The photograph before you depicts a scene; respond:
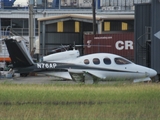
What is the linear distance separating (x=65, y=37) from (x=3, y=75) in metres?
15.0

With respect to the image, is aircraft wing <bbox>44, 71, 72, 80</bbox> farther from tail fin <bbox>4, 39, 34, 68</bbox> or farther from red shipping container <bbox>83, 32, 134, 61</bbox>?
red shipping container <bbox>83, 32, 134, 61</bbox>

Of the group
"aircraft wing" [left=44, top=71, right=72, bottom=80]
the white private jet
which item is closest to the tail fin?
the white private jet

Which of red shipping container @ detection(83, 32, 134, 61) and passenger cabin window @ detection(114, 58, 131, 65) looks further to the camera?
red shipping container @ detection(83, 32, 134, 61)

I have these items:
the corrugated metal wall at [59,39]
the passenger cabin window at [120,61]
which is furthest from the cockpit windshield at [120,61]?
the corrugated metal wall at [59,39]

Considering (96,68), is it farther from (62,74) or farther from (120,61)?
(62,74)

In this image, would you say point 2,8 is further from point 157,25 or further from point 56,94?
point 56,94

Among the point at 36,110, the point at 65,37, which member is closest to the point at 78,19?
the point at 65,37

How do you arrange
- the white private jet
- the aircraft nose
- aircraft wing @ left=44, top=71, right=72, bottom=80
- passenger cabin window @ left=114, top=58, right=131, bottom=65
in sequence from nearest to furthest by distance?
the aircraft nose → the white private jet → passenger cabin window @ left=114, top=58, right=131, bottom=65 → aircraft wing @ left=44, top=71, right=72, bottom=80

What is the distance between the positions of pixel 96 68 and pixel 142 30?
13.2ft

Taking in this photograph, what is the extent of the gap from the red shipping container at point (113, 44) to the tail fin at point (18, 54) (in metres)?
7.80

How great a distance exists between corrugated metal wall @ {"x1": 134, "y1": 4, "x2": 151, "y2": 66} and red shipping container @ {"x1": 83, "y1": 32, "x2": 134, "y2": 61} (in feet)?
25.4

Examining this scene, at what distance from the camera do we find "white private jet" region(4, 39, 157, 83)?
27252 mm

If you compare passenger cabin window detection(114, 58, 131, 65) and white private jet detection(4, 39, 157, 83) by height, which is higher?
passenger cabin window detection(114, 58, 131, 65)

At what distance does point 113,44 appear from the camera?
3884cm
